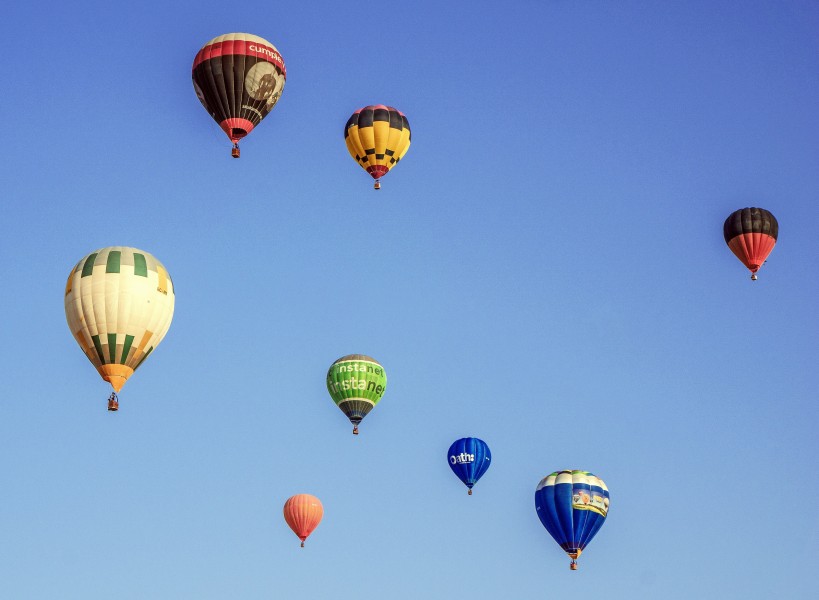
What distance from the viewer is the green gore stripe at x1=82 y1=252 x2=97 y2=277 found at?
1714 inches

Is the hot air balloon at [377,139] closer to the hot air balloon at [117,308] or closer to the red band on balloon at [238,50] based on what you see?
the red band on balloon at [238,50]

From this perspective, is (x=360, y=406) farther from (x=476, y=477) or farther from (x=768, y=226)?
(x=768, y=226)

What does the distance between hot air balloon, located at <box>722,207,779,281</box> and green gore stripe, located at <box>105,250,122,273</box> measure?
23.9 meters

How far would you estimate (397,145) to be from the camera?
5372 centimetres

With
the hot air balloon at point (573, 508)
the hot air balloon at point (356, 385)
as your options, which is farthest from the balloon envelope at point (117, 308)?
the hot air balloon at point (573, 508)

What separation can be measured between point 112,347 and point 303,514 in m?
22.1

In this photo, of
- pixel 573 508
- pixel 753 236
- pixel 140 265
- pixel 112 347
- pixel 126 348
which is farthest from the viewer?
pixel 753 236

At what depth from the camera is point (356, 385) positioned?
59.0 meters

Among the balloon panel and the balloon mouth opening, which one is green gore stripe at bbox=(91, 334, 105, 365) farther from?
the balloon mouth opening

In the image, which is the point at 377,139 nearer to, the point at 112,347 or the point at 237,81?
the point at 237,81

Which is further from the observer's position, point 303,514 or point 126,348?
point 303,514

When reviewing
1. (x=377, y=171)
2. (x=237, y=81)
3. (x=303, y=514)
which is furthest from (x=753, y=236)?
(x=303, y=514)

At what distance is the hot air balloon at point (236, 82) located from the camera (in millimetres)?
46688

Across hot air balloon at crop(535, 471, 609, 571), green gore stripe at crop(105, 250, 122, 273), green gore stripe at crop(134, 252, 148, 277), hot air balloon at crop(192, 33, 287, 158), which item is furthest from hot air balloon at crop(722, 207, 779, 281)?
green gore stripe at crop(105, 250, 122, 273)
